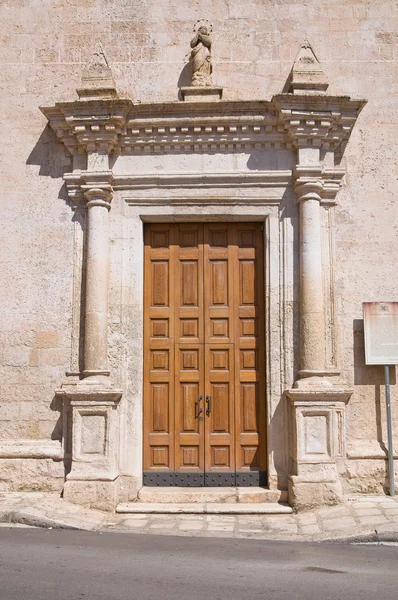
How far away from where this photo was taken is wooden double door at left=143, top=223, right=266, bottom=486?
7895mm

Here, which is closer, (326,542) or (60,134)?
(326,542)

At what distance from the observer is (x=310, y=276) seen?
7.71 meters

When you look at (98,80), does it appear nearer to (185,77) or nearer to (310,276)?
(185,77)

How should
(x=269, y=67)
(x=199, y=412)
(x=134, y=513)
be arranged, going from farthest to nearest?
1. (x=269, y=67)
2. (x=199, y=412)
3. (x=134, y=513)

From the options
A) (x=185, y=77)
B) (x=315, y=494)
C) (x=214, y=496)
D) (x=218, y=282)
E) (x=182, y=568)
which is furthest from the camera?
(x=185, y=77)

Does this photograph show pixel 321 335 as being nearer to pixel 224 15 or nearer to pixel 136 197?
pixel 136 197

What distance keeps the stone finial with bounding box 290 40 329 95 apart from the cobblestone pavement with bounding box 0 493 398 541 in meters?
4.76

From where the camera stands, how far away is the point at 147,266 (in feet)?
26.8

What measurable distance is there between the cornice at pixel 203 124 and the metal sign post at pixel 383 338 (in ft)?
6.70

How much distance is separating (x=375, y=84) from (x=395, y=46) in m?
0.56

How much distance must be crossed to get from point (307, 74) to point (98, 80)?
99.2 inches

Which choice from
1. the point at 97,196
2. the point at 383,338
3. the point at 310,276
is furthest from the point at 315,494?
the point at 97,196

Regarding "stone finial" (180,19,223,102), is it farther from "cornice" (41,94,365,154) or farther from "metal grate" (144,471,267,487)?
"metal grate" (144,471,267,487)

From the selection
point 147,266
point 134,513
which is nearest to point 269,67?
point 147,266
